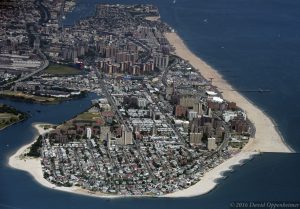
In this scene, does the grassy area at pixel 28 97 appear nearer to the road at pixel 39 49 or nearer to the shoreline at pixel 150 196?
the road at pixel 39 49

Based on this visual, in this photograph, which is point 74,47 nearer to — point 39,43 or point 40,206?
point 39,43

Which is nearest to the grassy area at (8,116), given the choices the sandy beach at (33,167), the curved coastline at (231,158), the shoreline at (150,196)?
the curved coastline at (231,158)

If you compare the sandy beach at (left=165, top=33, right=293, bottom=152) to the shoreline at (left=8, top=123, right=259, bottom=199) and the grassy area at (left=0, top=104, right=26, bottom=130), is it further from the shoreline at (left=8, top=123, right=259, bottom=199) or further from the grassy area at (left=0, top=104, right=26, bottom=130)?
the grassy area at (left=0, top=104, right=26, bottom=130)

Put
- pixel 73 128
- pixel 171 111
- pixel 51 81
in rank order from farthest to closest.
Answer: pixel 51 81, pixel 171 111, pixel 73 128

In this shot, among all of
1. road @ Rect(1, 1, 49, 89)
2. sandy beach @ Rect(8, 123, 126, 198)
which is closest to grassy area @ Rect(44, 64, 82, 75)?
road @ Rect(1, 1, 49, 89)

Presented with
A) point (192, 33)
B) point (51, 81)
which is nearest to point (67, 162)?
point (51, 81)
